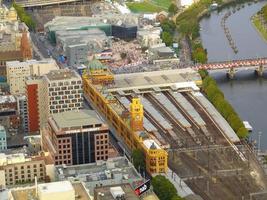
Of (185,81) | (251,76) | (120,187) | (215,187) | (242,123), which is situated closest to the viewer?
(120,187)

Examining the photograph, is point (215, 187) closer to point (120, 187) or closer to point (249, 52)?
point (120, 187)

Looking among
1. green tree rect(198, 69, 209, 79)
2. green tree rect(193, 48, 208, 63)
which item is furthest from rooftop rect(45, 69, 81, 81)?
green tree rect(193, 48, 208, 63)

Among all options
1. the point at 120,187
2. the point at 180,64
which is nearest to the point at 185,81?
the point at 180,64

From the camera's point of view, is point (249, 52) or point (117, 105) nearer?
point (117, 105)

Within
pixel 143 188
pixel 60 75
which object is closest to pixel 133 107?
pixel 60 75

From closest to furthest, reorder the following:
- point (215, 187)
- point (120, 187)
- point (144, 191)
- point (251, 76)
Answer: point (120, 187), point (144, 191), point (215, 187), point (251, 76)

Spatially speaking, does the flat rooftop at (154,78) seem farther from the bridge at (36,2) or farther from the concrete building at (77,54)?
the bridge at (36,2)
